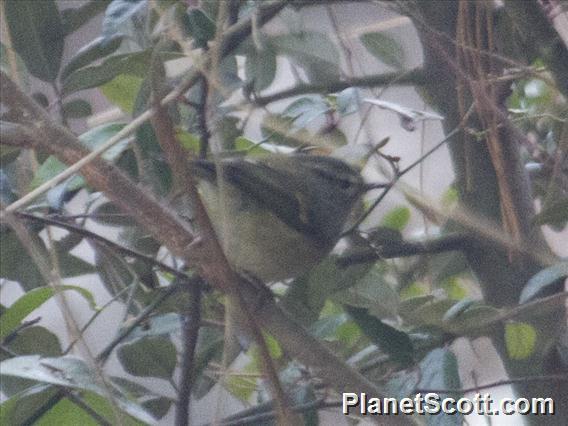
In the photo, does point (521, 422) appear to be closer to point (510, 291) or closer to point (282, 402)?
point (510, 291)

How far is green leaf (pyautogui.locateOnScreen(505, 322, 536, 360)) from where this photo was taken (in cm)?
94

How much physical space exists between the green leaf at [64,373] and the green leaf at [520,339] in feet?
1.35

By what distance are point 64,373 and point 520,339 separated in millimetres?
487

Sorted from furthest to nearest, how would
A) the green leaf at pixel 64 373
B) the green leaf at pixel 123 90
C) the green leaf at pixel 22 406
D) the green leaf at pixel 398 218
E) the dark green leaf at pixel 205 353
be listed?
the green leaf at pixel 398 218
the green leaf at pixel 123 90
the dark green leaf at pixel 205 353
the green leaf at pixel 22 406
the green leaf at pixel 64 373

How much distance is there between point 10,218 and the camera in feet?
1.92

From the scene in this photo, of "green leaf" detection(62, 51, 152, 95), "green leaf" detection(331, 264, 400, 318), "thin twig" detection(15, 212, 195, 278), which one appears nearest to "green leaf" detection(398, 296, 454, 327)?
"green leaf" detection(331, 264, 400, 318)

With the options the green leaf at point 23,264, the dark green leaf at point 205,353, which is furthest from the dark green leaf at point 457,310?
the green leaf at point 23,264

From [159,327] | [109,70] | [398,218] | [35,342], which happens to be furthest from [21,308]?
[398,218]

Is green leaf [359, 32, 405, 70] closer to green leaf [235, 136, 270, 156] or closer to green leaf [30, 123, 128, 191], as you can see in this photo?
green leaf [235, 136, 270, 156]

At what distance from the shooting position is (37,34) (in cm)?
99

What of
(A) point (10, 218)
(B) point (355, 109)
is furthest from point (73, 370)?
(B) point (355, 109)

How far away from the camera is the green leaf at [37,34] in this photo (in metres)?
0.98

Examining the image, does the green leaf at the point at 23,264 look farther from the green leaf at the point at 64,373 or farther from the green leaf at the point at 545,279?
the green leaf at the point at 545,279

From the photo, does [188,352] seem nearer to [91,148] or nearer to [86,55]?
[91,148]
